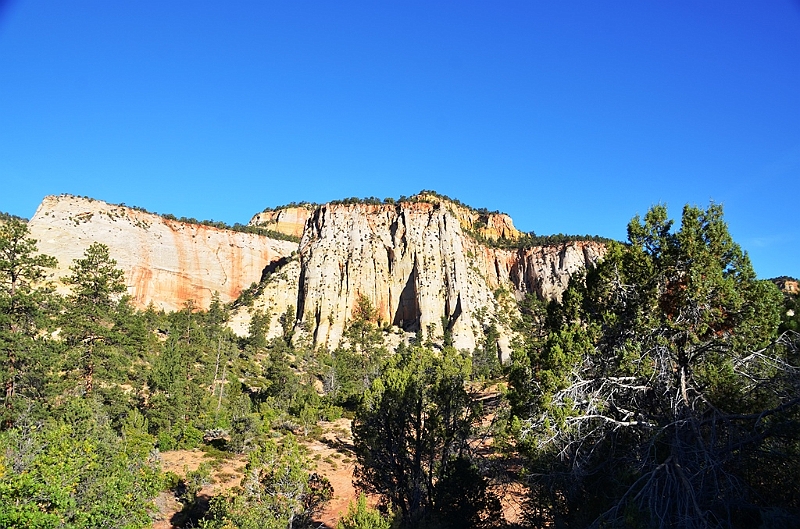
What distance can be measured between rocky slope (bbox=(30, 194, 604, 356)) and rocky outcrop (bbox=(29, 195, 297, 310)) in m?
0.19

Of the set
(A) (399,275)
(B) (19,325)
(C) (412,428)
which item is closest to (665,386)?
(C) (412,428)

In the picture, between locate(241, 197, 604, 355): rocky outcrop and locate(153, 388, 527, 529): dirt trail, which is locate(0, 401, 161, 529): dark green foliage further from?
locate(241, 197, 604, 355): rocky outcrop

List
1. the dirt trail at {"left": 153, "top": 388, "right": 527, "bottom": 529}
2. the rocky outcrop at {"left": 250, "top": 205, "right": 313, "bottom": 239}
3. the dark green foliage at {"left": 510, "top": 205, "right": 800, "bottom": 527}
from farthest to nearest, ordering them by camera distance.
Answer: the rocky outcrop at {"left": 250, "top": 205, "right": 313, "bottom": 239}
the dirt trail at {"left": 153, "top": 388, "right": 527, "bottom": 529}
the dark green foliage at {"left": 510, "top": 205, "right": 800, "bottom": 527}

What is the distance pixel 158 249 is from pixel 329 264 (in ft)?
Answer: 101

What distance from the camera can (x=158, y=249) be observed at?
8581cm

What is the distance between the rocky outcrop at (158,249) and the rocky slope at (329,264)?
19 cm

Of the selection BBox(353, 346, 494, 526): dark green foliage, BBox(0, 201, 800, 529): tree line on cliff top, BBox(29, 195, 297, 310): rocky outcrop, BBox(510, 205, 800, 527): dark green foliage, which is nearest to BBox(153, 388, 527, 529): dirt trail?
BBox(353, 346, 494, 526): dark green foliage

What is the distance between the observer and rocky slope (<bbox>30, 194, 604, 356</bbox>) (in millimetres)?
77375

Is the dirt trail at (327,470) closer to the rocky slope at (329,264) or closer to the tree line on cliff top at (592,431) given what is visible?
the tree line on cliff top at (592,431)

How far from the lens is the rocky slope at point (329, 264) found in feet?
254

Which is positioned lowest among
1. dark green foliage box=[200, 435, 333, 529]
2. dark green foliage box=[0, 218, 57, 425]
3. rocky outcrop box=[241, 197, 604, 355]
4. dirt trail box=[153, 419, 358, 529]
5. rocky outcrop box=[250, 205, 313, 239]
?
dirt trail box=[153, 419, 358, 529]

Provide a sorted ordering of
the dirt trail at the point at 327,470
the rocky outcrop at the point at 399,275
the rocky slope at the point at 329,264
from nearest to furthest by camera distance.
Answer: the dirt trail at the point at 327,470 < the rocky slope at the point at 329,264 < the rocky outcrop at the point at 399,275

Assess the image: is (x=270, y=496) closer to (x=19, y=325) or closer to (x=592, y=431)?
(x=592, y=431)

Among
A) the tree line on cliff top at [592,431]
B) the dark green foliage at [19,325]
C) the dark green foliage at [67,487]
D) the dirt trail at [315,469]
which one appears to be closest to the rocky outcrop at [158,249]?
the dirt trail at [315,469]
